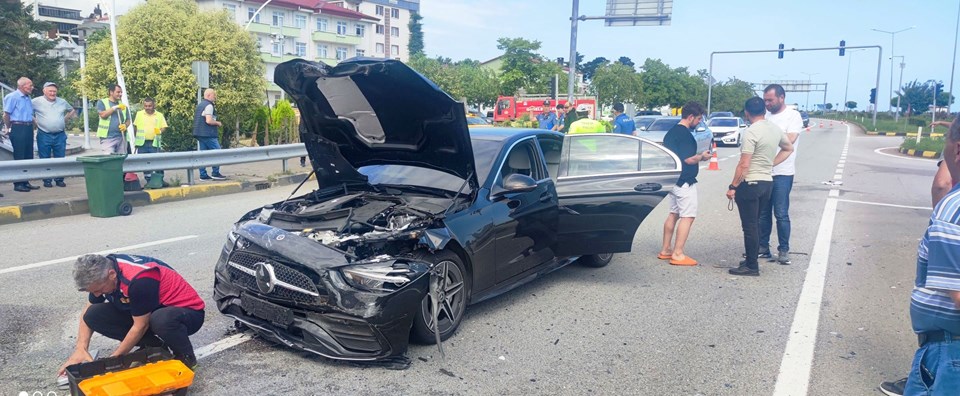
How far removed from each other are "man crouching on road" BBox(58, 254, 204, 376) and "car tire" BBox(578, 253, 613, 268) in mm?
4122

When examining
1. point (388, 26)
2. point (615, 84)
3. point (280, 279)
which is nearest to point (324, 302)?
point (280, 279)

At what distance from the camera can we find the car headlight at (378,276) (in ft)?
14.0

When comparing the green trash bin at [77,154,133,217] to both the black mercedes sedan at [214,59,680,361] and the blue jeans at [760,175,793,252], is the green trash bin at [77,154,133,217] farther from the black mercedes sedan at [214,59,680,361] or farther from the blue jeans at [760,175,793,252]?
the blue jeans at [760,175,793,252]

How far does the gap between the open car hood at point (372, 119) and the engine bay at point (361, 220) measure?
353 millimetres

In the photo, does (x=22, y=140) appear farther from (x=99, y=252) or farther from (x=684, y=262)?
(x=684, y=262)

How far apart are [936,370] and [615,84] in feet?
188

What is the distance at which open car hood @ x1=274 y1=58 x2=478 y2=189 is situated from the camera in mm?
4934

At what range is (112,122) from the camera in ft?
40.1

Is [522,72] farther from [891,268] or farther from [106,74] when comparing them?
[891,268]

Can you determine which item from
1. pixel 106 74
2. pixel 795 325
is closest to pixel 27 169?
pixel 795 325

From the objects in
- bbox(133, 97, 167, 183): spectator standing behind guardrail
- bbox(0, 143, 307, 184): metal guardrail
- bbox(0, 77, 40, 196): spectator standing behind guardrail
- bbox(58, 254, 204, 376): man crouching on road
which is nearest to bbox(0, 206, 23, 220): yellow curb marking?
bbox(0, 143, 307, 184): metal guardrail

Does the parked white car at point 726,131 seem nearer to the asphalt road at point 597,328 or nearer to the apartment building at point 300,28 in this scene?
the asphalt road at point 597,328

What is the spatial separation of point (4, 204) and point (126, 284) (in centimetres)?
777

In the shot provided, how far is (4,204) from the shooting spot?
10.2 m
